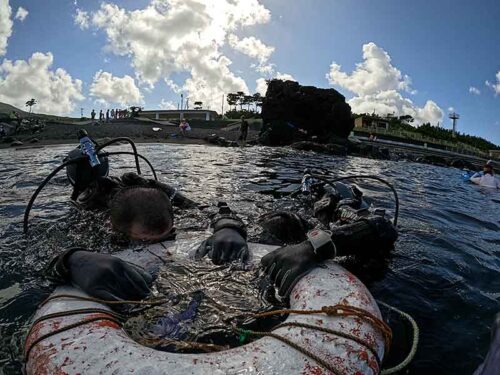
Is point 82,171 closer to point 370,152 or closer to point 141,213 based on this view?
point 141,213

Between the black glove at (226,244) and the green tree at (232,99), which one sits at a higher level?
the green tree at (232,99)

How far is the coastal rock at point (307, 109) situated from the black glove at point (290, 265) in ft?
98.6

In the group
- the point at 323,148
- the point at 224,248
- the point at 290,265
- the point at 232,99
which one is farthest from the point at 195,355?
the point at 232,99

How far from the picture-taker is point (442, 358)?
2.88m

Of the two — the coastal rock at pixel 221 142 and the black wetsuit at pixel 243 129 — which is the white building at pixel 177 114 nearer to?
the black wetsuit at pixel 243 129

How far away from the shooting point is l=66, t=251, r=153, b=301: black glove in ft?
9.15

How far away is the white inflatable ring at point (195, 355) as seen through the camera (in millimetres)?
1960

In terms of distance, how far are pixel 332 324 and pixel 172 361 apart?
1006mm

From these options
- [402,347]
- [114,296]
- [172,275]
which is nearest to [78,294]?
[114,296]

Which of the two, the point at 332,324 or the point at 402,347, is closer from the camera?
the point at 332,324

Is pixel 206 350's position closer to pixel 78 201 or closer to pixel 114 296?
pixel 114 296

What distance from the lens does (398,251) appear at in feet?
17.2

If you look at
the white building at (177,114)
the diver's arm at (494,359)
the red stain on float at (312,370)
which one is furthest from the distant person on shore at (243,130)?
the white building at (177,114)

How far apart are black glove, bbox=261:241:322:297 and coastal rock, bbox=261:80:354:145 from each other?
→ 30.1m
